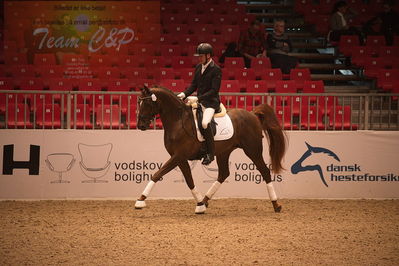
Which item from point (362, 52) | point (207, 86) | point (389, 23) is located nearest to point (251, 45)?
point (362, 52)

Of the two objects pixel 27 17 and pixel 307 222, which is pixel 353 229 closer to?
pixel 307 222

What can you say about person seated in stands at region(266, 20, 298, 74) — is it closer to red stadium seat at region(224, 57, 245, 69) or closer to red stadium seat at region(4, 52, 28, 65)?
Answer: red stadium seat at region(224, 57, 245, 69)

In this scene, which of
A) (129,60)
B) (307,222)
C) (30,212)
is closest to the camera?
(307,222)

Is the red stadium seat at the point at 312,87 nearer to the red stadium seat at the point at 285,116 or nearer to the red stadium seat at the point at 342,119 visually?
the red stadium seat at the point at 342,119

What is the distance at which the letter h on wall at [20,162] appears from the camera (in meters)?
11.2

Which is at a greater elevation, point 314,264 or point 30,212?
point 314,264

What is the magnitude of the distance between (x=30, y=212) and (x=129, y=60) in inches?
262

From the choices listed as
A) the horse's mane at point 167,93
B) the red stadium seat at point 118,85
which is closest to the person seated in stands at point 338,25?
the red stadium seat at point 118,85

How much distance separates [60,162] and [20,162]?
0.68 metres

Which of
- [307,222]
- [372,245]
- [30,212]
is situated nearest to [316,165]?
[307,222]

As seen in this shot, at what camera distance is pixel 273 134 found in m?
10.6

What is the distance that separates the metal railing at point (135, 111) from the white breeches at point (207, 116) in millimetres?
1731

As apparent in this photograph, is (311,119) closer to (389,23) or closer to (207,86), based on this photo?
(207,86)

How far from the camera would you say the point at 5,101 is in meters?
11.6
